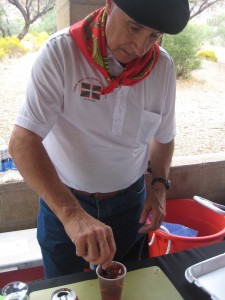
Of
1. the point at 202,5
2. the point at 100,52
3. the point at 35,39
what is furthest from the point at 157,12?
the point at 202,5

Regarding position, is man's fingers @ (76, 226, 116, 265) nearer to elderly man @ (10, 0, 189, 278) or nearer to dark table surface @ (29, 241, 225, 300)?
elderly man @ (10, 0, 189, 278)

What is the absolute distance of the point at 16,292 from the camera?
77cm

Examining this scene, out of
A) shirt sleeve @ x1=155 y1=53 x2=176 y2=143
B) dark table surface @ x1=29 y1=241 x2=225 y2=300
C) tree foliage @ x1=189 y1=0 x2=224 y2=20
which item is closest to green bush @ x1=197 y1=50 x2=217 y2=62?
tree foliage @ x1=189 y1=0 x2=224 y2=20

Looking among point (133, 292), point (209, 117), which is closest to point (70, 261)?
point (133, 292)

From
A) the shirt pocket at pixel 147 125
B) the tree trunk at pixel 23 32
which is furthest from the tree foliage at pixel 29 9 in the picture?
the shirt pocket at pixel 147 125

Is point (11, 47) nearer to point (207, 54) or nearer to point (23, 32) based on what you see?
point (23, 32)

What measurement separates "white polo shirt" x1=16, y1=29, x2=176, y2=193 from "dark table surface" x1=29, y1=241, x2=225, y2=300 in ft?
1.04

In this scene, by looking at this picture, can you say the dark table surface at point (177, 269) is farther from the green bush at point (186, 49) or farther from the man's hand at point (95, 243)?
the green bush at point (186, 49)

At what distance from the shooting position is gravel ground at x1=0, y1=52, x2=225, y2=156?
102 inches

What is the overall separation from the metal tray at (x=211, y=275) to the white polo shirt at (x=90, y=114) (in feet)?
1.34

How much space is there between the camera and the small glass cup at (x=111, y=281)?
0.74 meters

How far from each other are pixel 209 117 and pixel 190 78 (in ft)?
2.33

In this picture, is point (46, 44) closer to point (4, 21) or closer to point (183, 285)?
point (183, 285)

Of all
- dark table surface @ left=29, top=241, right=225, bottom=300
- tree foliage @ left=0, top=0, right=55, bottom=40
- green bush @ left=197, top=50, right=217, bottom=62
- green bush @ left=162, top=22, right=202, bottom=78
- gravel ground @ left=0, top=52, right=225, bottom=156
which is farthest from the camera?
green bush @ left=197, top=50, right=217, bottom=62
